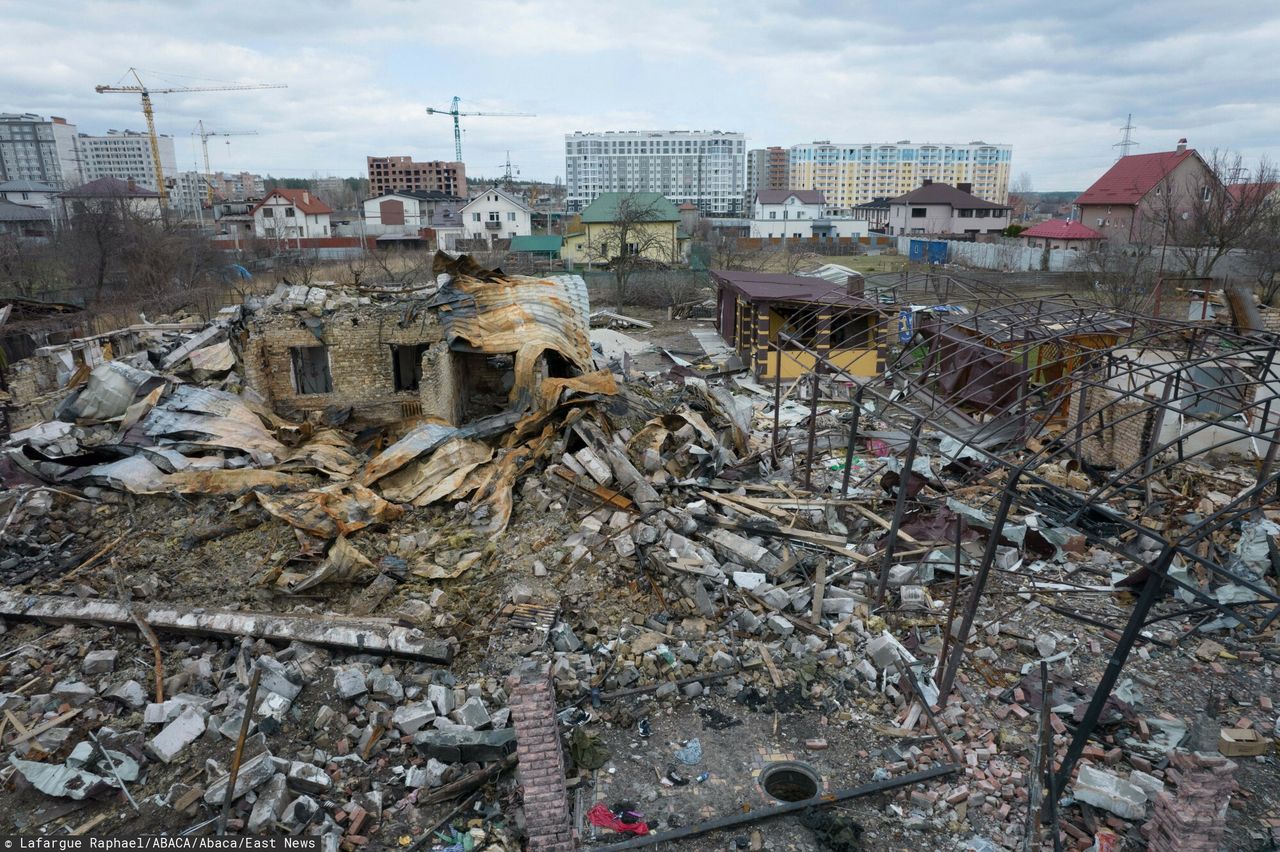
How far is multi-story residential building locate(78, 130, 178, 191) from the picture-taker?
137 m

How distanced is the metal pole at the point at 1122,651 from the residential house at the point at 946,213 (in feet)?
206

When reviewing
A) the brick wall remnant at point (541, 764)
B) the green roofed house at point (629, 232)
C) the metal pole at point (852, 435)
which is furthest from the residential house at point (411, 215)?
the brick wall remnant at point (541, 764)

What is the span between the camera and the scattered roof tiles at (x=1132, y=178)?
42.1 m

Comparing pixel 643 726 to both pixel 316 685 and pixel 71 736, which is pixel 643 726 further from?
pixel 71 736

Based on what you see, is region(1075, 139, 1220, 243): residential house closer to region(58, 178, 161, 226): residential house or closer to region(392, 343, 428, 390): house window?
region(392, 343, 428, 390): house window

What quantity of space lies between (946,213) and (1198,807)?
64672 millimetres

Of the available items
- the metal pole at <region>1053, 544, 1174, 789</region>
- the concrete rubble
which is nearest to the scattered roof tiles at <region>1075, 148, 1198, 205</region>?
the concrete rubble

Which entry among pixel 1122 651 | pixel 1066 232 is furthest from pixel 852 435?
pixel 1066 232

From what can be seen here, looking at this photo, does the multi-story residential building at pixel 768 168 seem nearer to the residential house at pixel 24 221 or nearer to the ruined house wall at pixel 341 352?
the residential house at pixel 24 221

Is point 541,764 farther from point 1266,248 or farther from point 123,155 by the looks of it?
point 123,155

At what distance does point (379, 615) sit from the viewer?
8.43 metres

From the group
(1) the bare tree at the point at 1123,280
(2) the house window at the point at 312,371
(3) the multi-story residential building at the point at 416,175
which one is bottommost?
(2) the house window at the point at 312,371

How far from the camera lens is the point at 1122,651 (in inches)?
212

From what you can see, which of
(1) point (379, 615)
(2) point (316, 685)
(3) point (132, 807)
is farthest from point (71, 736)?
(1) point (379, 615)
